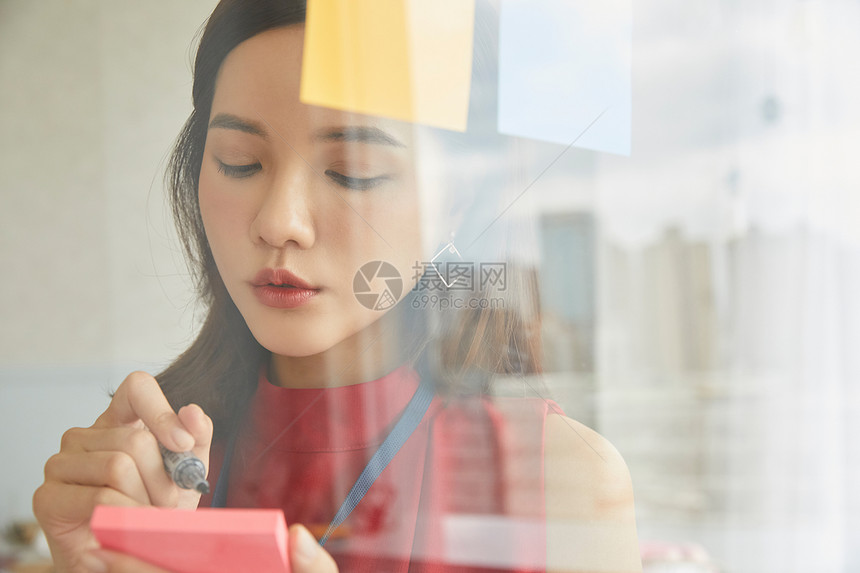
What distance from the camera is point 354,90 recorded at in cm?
64

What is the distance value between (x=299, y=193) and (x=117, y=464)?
31 centimetres

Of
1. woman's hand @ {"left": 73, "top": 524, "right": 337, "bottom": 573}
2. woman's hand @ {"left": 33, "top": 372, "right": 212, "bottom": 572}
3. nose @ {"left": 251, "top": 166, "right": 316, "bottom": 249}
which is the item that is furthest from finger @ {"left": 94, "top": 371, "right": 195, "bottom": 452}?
nose @ {"left": 251, "top": 166, "right": 316, "bottom": 249}

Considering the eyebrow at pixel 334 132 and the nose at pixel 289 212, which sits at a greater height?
the eyebrow at pixel 334 132

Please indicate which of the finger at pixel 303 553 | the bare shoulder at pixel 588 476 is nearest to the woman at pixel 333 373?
the bare shoulder at pixel 588 476

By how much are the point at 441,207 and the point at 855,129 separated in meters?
0.45

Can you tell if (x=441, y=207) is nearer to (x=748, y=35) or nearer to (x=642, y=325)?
(x=642, y=325)

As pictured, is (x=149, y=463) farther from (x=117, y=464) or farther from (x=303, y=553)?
(x=303, y=553)

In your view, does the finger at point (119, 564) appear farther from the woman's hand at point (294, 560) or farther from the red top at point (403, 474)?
the red top at point (403, 474)

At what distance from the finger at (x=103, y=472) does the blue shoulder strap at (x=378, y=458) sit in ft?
0.29

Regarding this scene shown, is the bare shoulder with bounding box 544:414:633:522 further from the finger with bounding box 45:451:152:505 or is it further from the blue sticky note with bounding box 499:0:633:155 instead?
the finger with bounding box 45:451:152:505

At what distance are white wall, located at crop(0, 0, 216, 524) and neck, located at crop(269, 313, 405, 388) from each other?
0.15 meters

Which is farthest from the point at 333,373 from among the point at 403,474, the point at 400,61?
the point at 400,61

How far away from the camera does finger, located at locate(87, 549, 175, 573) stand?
540 mm

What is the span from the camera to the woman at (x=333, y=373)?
624 mm
